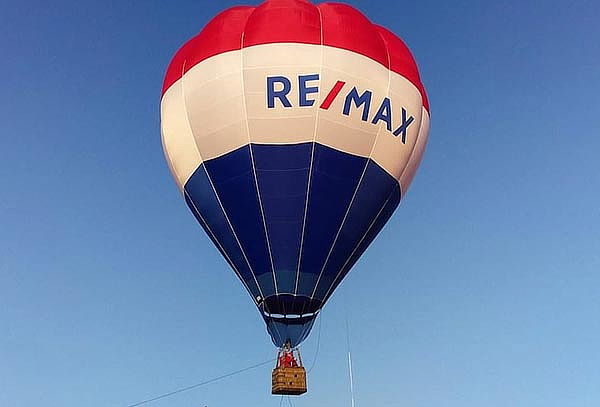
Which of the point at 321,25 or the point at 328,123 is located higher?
the point at 321,25

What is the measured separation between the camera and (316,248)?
58.5 ft

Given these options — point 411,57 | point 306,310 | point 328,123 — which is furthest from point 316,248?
point 411,57

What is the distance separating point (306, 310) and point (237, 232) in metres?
2.43

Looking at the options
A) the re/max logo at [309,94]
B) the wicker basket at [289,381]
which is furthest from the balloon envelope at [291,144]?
the wicker basket at [289,381]

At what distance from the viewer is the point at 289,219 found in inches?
697

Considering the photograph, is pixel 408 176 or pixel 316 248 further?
pixel 408 176

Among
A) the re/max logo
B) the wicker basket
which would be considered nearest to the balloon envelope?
the re/max logo

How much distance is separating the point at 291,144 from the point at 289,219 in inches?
68.2

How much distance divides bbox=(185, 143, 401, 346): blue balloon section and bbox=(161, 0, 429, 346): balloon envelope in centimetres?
2

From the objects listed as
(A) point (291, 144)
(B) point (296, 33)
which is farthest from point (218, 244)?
(B) point (296, 33)

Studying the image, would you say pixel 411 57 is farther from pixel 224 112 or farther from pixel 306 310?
pixel 306 310

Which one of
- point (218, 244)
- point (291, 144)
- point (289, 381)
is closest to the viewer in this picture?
point (289, 381)

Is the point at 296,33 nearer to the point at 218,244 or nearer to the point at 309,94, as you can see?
the point at 309,94

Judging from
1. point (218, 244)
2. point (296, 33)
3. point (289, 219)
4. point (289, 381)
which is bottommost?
point (289, 381)
